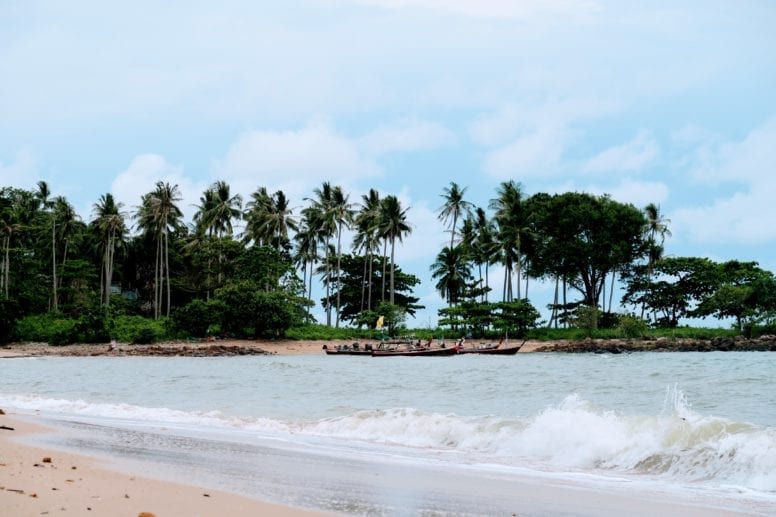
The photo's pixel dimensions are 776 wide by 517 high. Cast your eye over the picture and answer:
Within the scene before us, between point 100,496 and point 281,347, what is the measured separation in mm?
53024

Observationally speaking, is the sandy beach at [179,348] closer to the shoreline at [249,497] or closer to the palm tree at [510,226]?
the palm tree at [510,226]

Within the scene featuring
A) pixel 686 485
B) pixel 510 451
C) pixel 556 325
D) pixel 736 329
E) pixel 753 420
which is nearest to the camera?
pixel 686 485

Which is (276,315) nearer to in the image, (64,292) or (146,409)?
(64,292)

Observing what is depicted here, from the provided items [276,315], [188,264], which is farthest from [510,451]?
[188,264]

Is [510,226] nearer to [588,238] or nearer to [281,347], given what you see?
[588,238]

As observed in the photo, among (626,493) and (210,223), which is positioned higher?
(210,223)

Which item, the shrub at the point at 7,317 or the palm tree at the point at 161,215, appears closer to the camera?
the shrub at the point at 7,317

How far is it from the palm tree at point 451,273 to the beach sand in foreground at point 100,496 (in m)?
68.2

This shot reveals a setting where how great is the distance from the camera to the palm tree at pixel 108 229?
66.2 metres

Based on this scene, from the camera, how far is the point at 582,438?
11.2 meters

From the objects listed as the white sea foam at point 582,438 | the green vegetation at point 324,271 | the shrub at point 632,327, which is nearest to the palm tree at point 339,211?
the green vegetation at point 324,271

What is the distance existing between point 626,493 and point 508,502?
168 centimetres

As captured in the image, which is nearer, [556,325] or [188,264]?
[556,325]

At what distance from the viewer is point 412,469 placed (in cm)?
937
